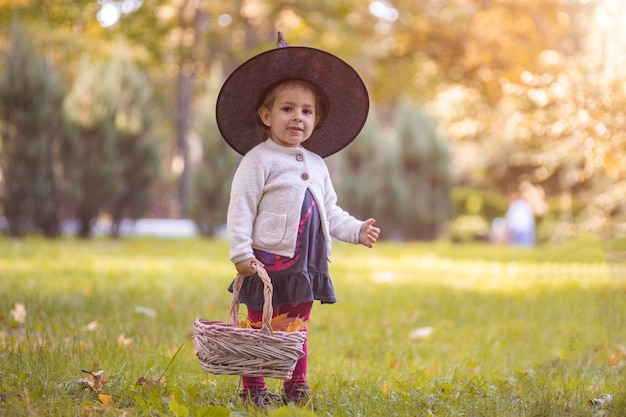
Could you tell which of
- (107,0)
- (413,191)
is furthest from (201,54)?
(107,0)

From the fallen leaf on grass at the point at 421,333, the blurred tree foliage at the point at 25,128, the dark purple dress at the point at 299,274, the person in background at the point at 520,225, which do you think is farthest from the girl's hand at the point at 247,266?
the person in background at the point at 520,225

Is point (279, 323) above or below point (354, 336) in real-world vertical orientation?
above

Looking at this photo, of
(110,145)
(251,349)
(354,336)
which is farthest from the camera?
(110,145)

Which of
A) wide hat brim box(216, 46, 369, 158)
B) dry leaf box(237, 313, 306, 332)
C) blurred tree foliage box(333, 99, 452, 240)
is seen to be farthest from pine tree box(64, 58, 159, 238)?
dry leaf box(237, 313, 306, 332)

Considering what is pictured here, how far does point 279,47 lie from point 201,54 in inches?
607

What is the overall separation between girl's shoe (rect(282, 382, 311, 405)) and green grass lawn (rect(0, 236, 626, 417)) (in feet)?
0.23

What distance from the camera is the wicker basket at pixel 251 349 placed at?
3.11 meters

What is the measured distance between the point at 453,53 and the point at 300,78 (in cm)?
1622

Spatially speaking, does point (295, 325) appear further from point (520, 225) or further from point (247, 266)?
point (520, 225)

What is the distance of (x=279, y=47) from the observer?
11.6 feet

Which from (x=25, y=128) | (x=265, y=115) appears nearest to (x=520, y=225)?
(x=25, y=128)

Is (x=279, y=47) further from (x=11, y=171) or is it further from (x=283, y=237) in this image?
(x=11, y=171)

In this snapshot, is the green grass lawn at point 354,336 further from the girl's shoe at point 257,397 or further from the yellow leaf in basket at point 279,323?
the yellow leaf in basket at point 279,323

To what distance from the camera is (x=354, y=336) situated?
19.4ft
